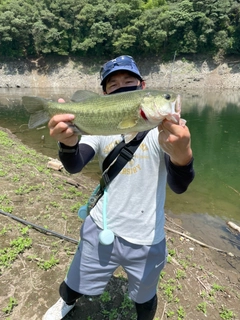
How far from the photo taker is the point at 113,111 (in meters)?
2.58

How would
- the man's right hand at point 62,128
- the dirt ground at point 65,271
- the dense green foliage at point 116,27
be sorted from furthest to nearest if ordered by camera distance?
the dense green foliage at point 116,27 → the dirt ground at point 65,271 → the man's right hand at point 62,128

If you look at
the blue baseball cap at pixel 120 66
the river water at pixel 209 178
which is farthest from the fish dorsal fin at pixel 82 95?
the river water at pixel 209 178

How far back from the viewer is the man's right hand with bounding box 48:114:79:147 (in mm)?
2564

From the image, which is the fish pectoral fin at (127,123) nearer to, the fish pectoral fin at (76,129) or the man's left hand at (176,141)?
the man's left hand at (176,141)

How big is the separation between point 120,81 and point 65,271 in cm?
318

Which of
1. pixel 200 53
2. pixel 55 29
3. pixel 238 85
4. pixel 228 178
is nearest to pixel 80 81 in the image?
pixel 55 29

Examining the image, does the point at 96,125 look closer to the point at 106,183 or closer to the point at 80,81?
the point at 106,183

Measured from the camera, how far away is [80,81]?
5712 centimetres

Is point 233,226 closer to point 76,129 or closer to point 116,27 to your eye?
point 76,129

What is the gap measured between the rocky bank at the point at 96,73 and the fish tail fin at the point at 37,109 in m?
52.6

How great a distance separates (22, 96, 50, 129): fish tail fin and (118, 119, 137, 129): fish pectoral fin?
89 centimetres

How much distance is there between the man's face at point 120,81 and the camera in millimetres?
3107

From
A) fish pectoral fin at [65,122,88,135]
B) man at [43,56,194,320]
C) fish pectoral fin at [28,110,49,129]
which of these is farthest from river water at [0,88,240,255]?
fish pectoral fin at [28,110,49,129]

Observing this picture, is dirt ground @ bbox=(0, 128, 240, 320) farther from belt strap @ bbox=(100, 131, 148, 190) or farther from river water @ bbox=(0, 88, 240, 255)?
belt strap @ bbox=(100, 131, 148, 190)
